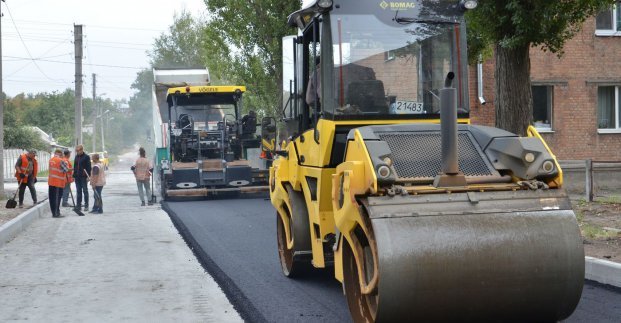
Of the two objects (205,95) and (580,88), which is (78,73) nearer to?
(205,95)

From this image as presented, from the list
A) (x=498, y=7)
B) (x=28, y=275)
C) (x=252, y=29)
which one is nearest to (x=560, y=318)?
(x=28, y=275)

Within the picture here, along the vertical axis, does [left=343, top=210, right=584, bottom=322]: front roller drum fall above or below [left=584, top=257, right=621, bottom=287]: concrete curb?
above

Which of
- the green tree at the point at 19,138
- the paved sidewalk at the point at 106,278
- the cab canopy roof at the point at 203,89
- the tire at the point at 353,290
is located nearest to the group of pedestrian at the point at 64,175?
the paved sidewalk at the point at 106,278

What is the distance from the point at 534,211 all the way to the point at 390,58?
7.02 ft

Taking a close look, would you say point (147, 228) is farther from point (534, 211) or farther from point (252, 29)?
point (252, 29)

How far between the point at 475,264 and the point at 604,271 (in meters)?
3.18

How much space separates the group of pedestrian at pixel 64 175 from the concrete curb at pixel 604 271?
11954 mm

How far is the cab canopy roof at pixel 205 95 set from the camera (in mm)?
21719

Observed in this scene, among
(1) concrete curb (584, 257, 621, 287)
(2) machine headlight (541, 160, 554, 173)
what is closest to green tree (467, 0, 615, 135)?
(1) concrete curb (584, 257, 621, 287)

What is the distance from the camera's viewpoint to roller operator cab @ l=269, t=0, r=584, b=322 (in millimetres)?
5016

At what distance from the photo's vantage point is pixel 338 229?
586cm

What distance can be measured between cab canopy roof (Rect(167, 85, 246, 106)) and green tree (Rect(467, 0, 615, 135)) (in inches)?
420

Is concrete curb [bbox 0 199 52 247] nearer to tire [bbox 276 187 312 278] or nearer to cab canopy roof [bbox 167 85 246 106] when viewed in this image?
cab canopy roof [bbox 167 85 246 106]

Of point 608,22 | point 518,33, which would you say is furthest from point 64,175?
point 608,22
